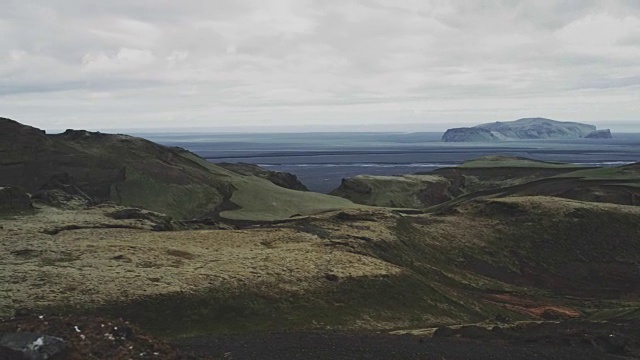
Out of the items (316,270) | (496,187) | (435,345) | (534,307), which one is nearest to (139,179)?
(316,270)

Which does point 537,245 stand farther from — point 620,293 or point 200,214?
point 200,214

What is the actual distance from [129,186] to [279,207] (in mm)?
31830

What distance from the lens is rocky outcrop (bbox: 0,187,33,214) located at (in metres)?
76.2

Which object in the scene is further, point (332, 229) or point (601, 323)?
point (332, 229)

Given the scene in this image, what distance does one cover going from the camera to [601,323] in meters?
42.8

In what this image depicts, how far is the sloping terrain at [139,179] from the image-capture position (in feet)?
379

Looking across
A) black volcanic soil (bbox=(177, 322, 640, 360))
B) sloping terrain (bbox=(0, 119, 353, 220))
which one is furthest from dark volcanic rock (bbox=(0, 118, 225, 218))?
black volcanic soil (bbox=(177, 322, 640, 360))

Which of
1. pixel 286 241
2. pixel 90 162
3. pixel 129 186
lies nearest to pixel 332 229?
pixel 286 241

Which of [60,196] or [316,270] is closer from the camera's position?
[316,270]

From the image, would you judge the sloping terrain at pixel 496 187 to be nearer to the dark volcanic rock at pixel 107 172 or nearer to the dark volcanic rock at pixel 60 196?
the dark volcanic rock at pixel 107 172

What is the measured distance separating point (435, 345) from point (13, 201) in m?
65.4

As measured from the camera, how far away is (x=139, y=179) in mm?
124688

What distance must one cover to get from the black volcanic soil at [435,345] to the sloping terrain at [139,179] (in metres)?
71.0

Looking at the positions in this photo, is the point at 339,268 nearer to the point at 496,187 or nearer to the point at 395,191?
the point at 395,191
